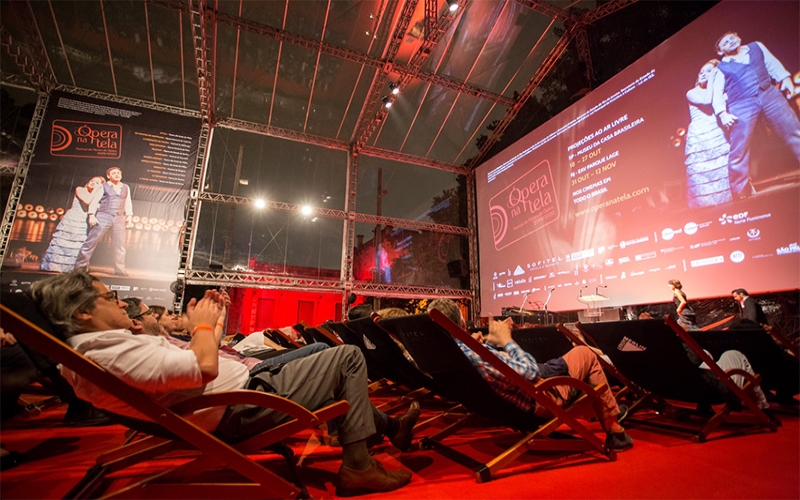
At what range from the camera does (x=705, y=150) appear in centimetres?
484

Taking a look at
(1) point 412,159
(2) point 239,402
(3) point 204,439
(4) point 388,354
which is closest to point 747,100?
(4) point 388,354

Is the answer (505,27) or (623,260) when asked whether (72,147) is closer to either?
(505,27)

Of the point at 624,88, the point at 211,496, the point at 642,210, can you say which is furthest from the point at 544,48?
the point at 211,496

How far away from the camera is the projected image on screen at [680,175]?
416cm

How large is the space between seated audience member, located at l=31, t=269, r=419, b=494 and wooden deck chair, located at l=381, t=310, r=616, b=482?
0.34m

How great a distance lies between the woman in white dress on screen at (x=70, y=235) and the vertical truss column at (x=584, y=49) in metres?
9.45

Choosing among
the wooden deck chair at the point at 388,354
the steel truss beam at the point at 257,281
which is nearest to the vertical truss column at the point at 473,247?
the steel truss beam at the point at 257,281

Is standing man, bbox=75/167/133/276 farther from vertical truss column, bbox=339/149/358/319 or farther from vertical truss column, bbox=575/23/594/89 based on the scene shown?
vertical truss column, bbox=575/23/594/89

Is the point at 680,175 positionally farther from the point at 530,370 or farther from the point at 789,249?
the point at 530,370

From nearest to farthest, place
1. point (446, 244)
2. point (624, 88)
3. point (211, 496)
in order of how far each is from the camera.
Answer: point (211, 496) < point (624, 88) < point (446, 244)

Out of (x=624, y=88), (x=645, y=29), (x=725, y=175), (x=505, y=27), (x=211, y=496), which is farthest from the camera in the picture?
(x=505, y=27)

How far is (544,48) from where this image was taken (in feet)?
26.7

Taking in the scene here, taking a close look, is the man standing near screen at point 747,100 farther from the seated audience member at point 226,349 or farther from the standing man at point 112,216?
the standing man at point 112,216

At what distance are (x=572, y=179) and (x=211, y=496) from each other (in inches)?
272
